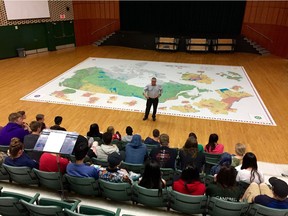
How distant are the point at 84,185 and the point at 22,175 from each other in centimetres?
108

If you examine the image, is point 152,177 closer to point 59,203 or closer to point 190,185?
point 190,185

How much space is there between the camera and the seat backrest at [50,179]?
3.80 meters

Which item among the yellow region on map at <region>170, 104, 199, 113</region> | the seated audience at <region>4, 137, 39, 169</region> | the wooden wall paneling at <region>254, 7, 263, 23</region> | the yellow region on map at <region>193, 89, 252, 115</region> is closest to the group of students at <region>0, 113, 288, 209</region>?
the seated audience at <region>4, 137, 39, 169</region>

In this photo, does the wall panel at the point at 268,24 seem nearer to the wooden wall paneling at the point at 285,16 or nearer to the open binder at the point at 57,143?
the wooden wall paneling at the point at 285,16

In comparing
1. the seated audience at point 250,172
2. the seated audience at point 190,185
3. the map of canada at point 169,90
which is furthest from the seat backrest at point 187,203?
the map of canada at point 169,90

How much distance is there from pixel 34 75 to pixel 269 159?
1017 cm

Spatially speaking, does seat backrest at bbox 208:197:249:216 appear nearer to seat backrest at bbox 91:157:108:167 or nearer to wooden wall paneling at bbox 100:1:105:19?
seat backrest at bbox 91:157:108:167

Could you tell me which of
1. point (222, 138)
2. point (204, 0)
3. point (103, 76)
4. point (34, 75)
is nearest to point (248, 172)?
point (222, 138)

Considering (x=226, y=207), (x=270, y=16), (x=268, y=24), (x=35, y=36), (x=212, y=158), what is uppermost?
(x=270, y=16)

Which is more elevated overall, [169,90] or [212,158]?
[212,158]

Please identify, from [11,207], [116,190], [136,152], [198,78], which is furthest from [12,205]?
[198,78]

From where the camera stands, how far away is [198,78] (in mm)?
11367

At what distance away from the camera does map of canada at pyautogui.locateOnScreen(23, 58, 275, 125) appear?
8.48 meters

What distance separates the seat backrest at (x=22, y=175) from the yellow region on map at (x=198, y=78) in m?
8.42
